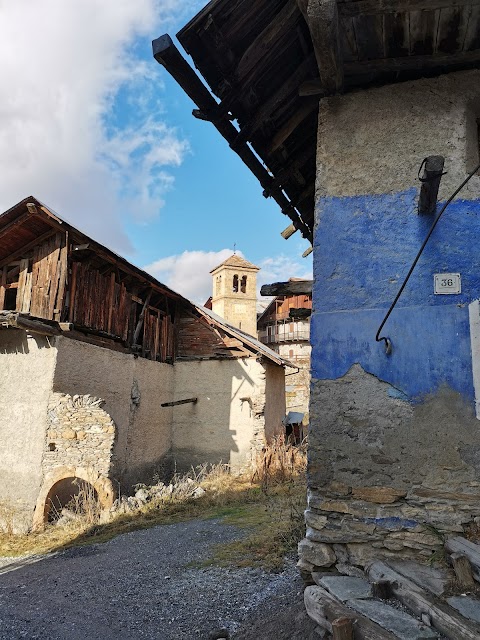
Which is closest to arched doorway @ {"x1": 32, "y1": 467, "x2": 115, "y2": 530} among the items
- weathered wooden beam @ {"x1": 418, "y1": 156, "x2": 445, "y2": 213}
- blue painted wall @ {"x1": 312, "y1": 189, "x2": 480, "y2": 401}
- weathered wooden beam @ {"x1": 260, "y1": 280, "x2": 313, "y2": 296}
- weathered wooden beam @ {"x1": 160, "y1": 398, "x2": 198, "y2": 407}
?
weathered wooden beam @ {"x1": 160, "y1": 398, "x2": 198, "y2": 407}

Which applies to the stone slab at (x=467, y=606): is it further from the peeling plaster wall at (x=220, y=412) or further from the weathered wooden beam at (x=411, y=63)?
the peeling plaster wall at (x=220, y=412)

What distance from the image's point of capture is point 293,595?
13.0 feet

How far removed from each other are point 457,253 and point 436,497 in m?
1.87

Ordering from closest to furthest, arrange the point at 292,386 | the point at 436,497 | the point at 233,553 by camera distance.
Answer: the point at 436,497 < the point at 233,553 < the point at 292,386

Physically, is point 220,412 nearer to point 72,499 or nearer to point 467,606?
point 72,499

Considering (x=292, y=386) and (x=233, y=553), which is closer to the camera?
(x=233, y=553)

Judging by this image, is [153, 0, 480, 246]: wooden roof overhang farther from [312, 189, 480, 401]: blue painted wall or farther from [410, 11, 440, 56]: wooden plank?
→ [312, 189, 480, 401]: blue painted wall

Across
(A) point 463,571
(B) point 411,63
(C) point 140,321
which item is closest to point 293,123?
(B) point 411,63

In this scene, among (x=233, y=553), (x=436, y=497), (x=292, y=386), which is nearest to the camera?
(x=436, y=497)

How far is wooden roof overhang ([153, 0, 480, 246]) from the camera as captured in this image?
339 centimetres

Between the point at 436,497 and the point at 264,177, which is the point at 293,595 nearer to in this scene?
the point at 436,497

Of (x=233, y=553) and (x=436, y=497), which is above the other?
(x=436, y=497)

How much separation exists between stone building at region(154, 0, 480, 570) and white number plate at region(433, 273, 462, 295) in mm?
15

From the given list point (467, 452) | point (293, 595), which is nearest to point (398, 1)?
point (467, 452)
